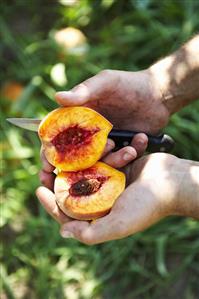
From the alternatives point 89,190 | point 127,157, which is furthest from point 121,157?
point 89,190

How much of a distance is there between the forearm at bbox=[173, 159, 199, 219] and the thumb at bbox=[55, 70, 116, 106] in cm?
32

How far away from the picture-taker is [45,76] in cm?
283

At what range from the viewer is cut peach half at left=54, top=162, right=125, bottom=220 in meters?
1.66

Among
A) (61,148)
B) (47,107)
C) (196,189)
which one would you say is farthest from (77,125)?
(47,107)

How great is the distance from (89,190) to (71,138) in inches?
6.5

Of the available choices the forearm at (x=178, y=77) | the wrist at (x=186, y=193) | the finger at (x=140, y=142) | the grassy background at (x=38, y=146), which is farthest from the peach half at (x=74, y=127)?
the grassy background at (x=38, y=146)

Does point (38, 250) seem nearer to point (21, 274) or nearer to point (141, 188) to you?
point (21, 274)

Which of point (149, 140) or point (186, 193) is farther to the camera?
point (149, 140)

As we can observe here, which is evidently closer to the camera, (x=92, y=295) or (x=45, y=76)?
(x=92, y=295)

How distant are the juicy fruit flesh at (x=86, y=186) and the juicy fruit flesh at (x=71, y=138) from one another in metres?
0.11

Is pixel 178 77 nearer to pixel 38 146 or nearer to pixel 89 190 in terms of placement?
pixel 89 190

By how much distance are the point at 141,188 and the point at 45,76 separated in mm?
1316

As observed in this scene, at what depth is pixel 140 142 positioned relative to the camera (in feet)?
5.92

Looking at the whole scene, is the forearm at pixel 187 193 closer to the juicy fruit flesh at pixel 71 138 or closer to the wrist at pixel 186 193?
the wrist at pixel 186 193
